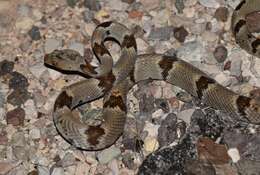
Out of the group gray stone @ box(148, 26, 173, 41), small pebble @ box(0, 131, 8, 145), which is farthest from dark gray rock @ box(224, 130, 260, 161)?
small pebble @ box(0, 131, 8, 145)

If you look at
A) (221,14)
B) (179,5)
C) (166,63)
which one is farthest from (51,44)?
(221,14)

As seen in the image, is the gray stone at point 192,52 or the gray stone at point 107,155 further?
the gray stone at point 192,52

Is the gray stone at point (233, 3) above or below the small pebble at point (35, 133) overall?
above

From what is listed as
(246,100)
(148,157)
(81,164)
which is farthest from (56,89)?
(246,100)

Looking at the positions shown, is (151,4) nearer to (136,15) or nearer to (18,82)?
(136,15)

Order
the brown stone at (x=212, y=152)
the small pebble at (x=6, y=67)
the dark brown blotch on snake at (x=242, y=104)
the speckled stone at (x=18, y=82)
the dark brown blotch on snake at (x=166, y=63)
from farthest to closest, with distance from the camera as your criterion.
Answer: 1. the small pebble at (x=6, y=67)
2. the speckled stone at (x=18, y=82)
3. the dark brown blotch on snake at (x=166, y=63)
4. the dark brown blotch on snake at (x=242, y=104)
5. the brown stone at (x=212, y=152)

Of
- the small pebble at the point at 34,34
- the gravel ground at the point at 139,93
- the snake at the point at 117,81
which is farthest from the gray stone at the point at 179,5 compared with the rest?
Answer: the small pebble at the point at 34,34

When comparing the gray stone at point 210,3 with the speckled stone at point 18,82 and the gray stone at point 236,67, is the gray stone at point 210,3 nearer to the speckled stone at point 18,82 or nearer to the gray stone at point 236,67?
the gray stone at point 236,67
